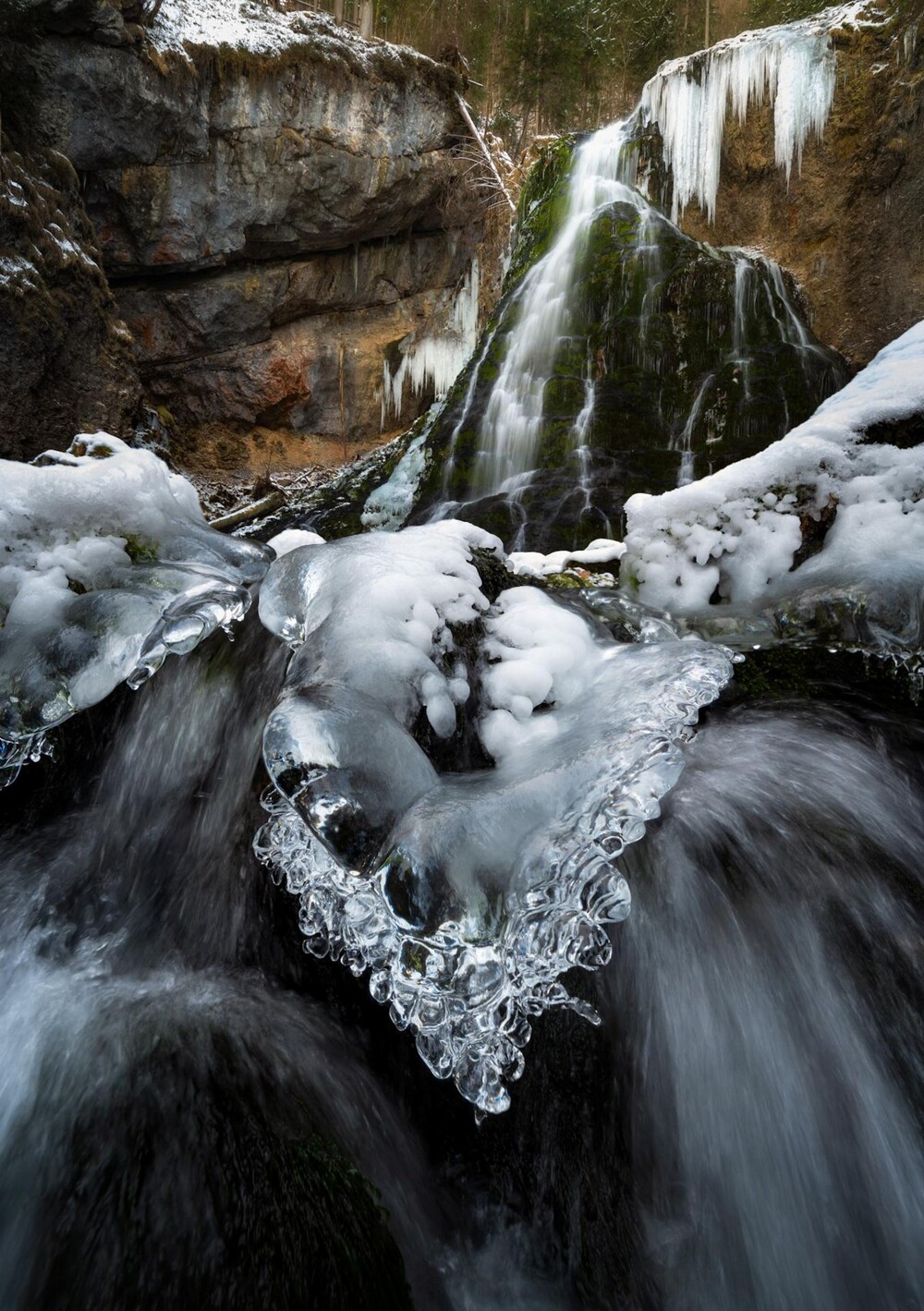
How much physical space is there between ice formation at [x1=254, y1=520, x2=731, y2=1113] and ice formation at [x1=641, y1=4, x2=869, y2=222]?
26.4 feet

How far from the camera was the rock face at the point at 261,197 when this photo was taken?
888 centimetres

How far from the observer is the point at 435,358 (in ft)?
41.5

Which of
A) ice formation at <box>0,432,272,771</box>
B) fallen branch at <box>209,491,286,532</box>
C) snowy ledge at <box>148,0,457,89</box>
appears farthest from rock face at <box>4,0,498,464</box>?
ice formation at <box>0,432,272,771</box>

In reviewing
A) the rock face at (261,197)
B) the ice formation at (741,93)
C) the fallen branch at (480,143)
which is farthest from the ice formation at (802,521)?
the fallen branch at (480,143)

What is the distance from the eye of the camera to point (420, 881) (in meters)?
1.29

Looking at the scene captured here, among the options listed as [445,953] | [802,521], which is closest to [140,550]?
[445,953]

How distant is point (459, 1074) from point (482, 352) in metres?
7.11

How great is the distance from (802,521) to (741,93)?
305 inches

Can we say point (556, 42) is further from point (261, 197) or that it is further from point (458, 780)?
point (458, 780)

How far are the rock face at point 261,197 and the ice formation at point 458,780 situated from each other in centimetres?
960

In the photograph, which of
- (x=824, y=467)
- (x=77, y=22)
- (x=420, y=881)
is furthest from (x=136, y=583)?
(x=77, y=22)

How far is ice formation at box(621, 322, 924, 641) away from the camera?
2447 millimetres

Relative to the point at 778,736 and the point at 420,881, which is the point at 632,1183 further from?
the point at 778,736

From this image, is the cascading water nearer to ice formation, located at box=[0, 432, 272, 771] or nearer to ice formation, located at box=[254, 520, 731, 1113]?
ice formation, located at box=[0, 432, 272, 771]
